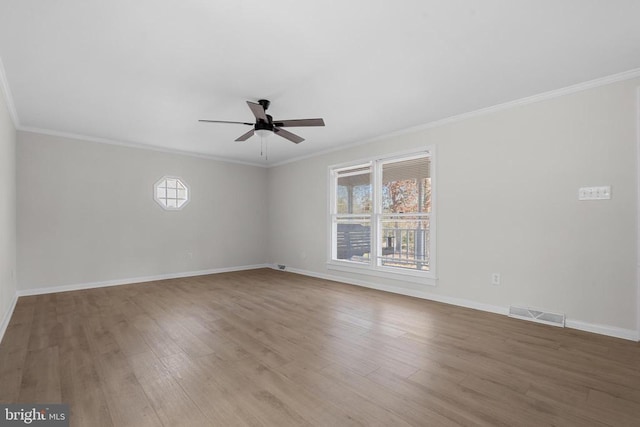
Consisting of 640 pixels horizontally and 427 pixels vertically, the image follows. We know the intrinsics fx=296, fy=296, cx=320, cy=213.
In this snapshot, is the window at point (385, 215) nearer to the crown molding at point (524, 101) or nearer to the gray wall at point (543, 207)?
the gray wall at point (543, 207)

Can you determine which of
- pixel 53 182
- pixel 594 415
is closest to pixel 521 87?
pixel 594 415

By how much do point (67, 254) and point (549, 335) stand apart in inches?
265

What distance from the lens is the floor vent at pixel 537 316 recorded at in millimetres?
3180

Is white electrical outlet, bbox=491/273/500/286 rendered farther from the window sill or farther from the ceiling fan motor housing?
the ceiling fan motor housing

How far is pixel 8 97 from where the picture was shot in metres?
3.38

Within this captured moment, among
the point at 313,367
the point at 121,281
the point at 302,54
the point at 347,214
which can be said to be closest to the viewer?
the point at 313,367

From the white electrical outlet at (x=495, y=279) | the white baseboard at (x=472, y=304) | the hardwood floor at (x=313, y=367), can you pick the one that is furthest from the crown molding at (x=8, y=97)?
the white electrical outlet at (x=495, y=279)

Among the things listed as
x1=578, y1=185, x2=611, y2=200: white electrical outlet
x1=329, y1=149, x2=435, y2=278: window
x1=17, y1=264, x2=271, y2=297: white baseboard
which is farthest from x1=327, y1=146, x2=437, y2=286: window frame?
x1=17, y1=264, x2=271, y2=297: white baseboard

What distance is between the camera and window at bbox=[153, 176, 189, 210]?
5.84m

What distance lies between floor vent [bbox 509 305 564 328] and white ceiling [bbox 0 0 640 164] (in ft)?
8.06

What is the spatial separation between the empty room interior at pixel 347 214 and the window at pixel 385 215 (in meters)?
0.04

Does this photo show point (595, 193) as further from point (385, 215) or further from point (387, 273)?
point (387, 273)

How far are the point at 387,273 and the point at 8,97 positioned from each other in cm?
541

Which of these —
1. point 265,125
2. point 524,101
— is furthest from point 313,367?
point 524,101
